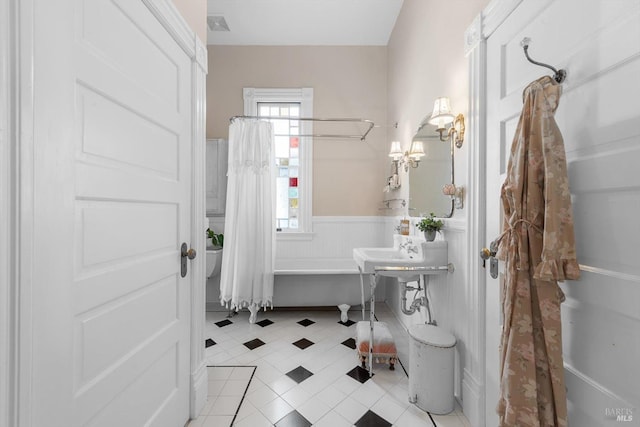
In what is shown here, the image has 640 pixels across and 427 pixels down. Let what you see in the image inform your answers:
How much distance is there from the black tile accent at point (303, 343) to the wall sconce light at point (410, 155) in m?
1.77

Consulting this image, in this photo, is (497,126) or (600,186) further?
(497,126)

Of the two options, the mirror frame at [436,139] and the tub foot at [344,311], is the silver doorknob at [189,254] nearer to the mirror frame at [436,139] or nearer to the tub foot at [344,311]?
the mirror frame at [436,139]

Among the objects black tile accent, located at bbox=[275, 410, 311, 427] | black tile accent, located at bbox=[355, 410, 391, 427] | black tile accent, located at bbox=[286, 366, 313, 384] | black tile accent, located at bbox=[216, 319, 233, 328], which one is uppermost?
black tile accent, located at bbox=[216, 319, 233, 328]

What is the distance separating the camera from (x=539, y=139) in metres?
0.91

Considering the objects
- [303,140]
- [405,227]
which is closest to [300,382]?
[405,227]

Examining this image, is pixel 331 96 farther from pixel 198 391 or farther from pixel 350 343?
pixel 198 391

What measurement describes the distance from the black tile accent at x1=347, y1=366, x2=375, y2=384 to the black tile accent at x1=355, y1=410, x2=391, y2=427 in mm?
275

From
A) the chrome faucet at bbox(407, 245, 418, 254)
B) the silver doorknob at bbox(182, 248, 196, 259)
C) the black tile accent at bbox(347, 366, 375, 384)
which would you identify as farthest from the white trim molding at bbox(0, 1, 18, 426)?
the chrome faucet at bbox(407, 245, 418, 254)

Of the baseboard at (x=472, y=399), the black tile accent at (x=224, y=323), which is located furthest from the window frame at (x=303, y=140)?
the baseboard at (x=472, y=399)

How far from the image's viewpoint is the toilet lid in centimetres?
146

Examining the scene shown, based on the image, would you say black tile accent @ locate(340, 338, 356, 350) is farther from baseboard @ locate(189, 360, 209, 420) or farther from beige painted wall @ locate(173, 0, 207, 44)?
beige painted wall @ locate(173, 0, 207, 44)

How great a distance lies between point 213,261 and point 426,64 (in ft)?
A: 8.77

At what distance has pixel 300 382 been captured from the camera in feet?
5.77

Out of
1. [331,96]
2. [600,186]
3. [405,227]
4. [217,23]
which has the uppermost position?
[217,23]
